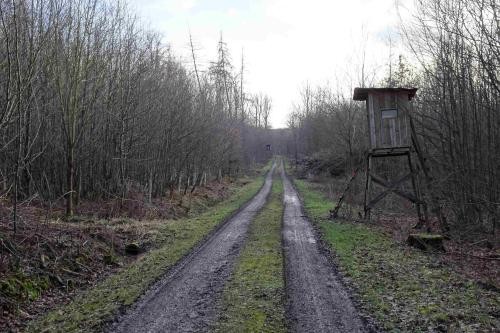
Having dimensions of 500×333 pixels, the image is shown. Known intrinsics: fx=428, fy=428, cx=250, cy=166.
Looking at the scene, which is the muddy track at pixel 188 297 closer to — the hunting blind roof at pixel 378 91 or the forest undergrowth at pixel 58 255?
the forest undergrowth at pixel 58 255

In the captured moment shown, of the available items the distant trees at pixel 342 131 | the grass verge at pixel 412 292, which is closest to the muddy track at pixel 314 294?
the grass verge at pixel 412 292

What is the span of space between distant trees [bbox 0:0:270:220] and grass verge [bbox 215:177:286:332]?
16.7 feet

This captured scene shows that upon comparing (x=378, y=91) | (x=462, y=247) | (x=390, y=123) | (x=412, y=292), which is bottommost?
(x=462, y=247)

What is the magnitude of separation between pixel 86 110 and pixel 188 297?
11.4 metres

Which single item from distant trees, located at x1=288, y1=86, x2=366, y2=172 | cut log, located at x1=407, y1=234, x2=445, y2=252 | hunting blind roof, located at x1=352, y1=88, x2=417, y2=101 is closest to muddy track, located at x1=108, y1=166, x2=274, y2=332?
cut log, located at x1=407, y1=234, x2=445, y2=252

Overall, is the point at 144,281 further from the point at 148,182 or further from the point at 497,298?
the point at 148,182

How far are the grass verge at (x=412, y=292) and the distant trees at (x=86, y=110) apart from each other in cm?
758

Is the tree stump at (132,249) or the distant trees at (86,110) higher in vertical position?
the distant trees at (86,110)

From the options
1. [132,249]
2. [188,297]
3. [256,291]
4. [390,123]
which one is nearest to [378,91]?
[390,123]

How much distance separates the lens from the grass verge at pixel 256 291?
6.61 meters

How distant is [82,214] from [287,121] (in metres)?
84.6

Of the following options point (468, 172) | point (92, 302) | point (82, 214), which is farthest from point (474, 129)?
point (82, 214)

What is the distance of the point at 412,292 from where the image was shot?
8.09 m

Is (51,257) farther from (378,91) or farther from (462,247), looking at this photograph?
(378,91)
